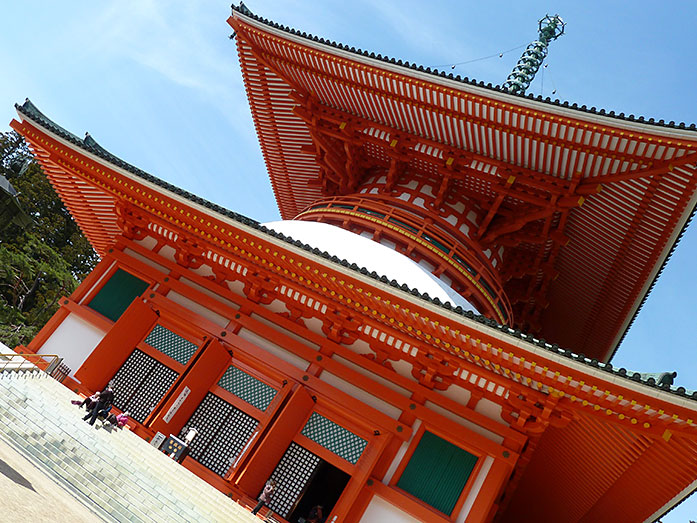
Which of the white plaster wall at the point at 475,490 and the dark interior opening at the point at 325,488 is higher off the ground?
the white plaster wall at the point at 475,490

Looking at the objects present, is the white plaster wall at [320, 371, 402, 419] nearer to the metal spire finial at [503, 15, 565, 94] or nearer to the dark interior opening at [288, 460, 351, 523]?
the dark interior opening at [288, 460, 351, 523]

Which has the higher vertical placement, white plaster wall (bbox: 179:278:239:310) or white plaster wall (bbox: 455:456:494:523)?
white plaster wall (bbox: 179:278:239:310)

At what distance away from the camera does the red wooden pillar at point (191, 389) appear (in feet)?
32.8

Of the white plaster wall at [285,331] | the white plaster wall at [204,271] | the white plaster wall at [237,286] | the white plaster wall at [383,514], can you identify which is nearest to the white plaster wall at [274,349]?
the white plaster wall at [285,331]

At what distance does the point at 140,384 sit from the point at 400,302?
18.9 ft

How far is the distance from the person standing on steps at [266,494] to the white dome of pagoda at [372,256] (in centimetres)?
439

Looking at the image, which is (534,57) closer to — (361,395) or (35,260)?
(361,395)

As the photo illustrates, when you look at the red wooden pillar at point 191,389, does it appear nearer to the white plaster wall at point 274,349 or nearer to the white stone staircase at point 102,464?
the white plaster wall at point 274,349

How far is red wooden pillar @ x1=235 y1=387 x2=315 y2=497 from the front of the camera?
30.3 ft

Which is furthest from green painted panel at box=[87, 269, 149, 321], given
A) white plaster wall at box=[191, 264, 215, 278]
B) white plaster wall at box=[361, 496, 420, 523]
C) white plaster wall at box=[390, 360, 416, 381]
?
white plaster wall at box=[361, 496, 420, 523]

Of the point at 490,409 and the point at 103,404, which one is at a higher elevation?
the point at 490,409

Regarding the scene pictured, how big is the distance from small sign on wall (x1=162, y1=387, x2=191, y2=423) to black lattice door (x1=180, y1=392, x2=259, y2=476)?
364 millimetres

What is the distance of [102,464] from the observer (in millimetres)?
7707

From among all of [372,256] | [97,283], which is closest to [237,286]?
[372,256]
